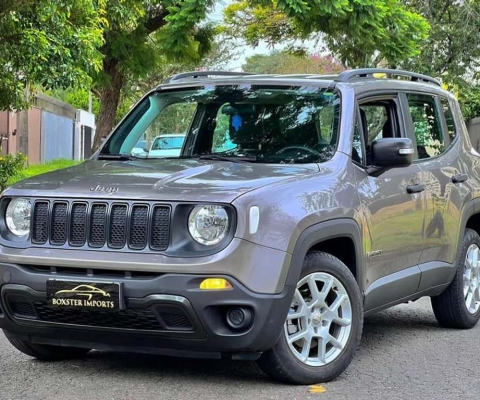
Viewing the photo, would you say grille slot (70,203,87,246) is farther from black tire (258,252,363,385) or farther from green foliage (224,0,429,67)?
green foliage (224,0,429,67)

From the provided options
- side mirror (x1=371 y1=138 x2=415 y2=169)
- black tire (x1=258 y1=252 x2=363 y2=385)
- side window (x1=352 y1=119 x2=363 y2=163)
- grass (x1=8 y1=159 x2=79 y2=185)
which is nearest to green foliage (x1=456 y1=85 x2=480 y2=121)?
grass (x1=8 y1=159 x2=79 y2=185)

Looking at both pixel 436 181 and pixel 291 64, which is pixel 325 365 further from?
pixel 291 64

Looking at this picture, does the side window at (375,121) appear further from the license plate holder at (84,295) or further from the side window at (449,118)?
the license plate holder at (84,295)

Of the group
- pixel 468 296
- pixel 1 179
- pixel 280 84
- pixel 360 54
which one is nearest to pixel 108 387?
pixel 280 84

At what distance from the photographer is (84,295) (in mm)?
4336

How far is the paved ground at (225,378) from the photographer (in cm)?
457

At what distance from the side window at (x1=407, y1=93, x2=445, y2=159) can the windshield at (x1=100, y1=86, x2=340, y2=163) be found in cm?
107

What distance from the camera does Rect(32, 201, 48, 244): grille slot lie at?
4562mm

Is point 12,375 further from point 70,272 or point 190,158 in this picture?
point 190,158

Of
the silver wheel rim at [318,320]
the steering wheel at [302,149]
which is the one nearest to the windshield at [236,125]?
the steering wheel at [302,149]

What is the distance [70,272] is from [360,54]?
15.2 m

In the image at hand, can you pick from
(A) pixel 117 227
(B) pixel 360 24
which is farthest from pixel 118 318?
(B) pixel 360 24

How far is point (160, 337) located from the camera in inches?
173

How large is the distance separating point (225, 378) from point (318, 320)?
2.23ft
